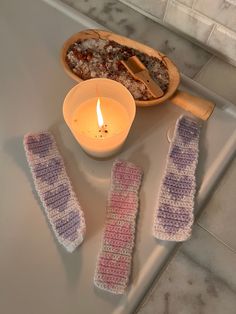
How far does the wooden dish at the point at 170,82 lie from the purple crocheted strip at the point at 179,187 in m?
0.02

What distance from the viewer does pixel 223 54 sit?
57 cm

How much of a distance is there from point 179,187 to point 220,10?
25cm

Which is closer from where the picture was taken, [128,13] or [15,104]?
[15,104]

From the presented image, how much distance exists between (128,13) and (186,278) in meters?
0.43

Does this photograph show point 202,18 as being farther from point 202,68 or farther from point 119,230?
point 119,230

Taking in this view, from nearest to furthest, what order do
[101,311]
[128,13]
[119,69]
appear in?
[101,311] → [119,69] → [128,13]

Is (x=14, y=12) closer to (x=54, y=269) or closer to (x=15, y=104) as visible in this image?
(x=15, y=104)

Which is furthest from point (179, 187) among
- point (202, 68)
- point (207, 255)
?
point (202, 68)

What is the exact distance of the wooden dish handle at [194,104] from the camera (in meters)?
0.49

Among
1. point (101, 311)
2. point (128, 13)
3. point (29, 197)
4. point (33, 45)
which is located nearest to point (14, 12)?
point (33, 45)

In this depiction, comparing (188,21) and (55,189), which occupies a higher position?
(188,21)

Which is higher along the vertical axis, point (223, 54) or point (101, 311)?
point (223, 54)

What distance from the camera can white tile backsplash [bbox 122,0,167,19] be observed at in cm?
58

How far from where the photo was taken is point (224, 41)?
55 cm
